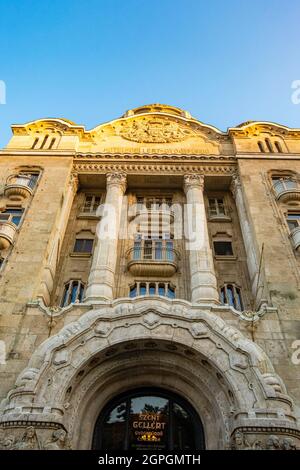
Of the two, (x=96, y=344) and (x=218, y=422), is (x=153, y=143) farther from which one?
(x=218, y=422)

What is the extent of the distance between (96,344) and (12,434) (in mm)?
4510

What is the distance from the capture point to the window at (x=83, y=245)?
2394 cm

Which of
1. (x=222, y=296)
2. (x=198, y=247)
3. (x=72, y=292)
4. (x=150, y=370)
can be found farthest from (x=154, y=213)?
(x=150, y=370)

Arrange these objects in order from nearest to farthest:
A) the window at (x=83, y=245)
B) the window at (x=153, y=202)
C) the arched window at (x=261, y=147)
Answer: the window at (x=83, y=245) < the window at (x=153, y=202) < the arched window at (x=261, y=147)

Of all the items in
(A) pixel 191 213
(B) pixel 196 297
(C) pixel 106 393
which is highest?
(A) pixel 191 213

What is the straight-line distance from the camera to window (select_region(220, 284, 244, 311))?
20.6 m

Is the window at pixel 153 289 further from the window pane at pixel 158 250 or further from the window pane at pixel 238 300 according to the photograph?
the window pane at pixel 238 300

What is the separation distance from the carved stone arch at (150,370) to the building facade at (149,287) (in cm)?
6

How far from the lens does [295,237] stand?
20969 millimetres

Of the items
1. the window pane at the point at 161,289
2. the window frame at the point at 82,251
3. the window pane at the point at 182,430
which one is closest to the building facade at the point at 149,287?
the window pane at the point at 182,430

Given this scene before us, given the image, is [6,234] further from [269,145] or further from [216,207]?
[269,145]

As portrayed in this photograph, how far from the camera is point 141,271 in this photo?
21500 millimetres

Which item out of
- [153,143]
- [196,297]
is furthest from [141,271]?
[153,143]

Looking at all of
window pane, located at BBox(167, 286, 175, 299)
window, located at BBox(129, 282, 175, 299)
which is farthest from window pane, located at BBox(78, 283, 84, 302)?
window pane, located at BBox(167, 286, 175, 299)
